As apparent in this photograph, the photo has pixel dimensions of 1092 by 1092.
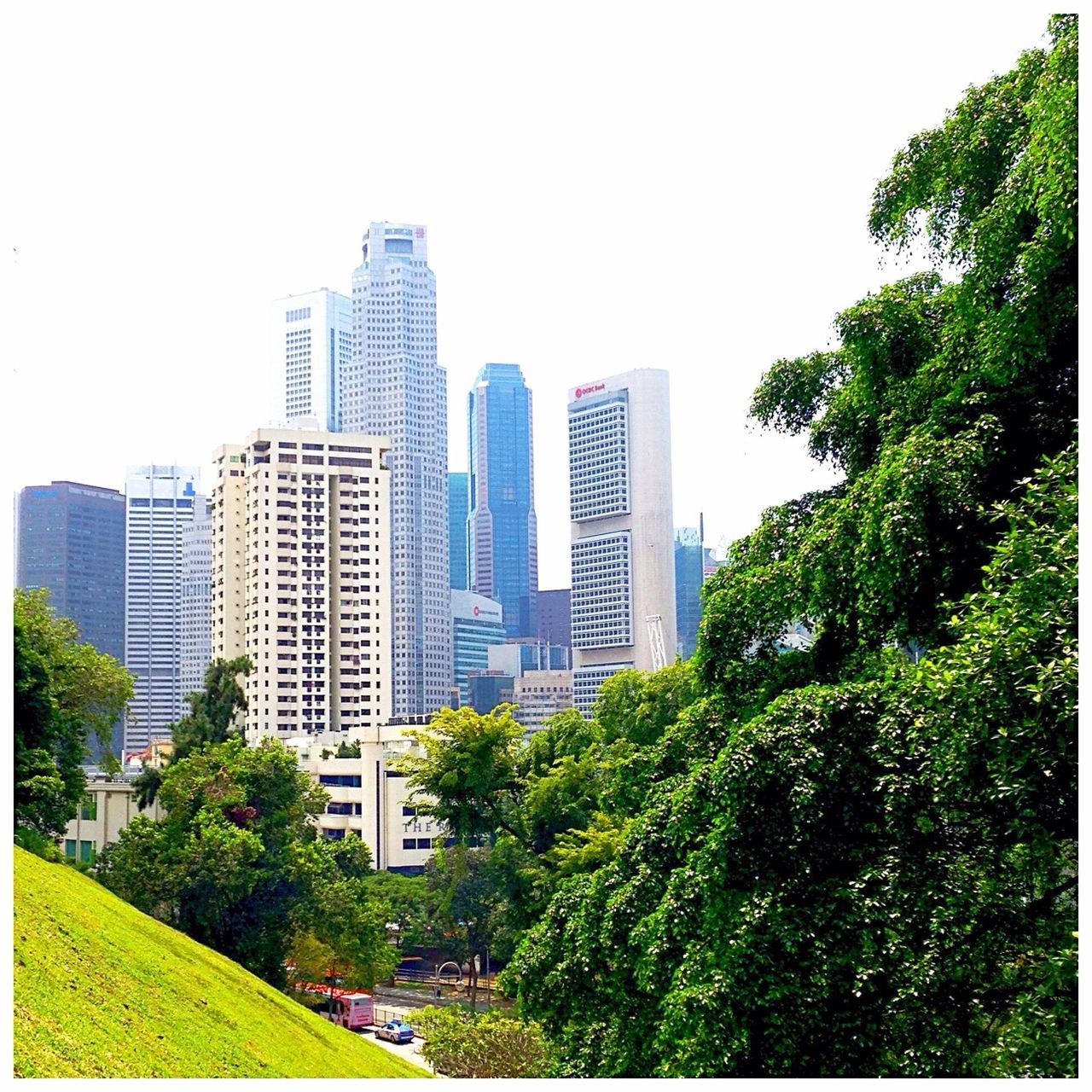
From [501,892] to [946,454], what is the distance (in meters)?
6.57

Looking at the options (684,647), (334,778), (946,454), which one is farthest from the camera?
(684,647)

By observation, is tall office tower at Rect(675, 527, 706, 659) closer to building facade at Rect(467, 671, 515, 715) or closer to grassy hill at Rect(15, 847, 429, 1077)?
building facade at Rect(467, 671, 515, 715)

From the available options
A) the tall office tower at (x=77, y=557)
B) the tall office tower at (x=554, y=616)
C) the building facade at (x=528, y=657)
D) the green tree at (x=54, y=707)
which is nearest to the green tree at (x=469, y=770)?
the green tree at (x=54, y=707)

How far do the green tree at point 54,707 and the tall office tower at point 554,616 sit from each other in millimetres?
31535

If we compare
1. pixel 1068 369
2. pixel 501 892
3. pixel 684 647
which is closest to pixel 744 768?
pixel 1068 369

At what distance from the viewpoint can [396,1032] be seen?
35.7 feet

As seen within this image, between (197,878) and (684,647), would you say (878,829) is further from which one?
(684,647)

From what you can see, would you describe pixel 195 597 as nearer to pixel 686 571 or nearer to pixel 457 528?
pixel 686 571

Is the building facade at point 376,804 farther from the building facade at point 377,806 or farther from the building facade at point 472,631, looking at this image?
the building facade at point 472,631

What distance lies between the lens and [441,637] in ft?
133

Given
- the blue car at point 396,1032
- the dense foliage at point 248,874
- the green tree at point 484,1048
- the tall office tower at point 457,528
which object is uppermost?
the tall office tower at point 457,528

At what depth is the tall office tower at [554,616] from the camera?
42.2m

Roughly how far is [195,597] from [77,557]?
361 centimetres

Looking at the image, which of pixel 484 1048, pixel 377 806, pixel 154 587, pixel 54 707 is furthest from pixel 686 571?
pixel 484 1048
